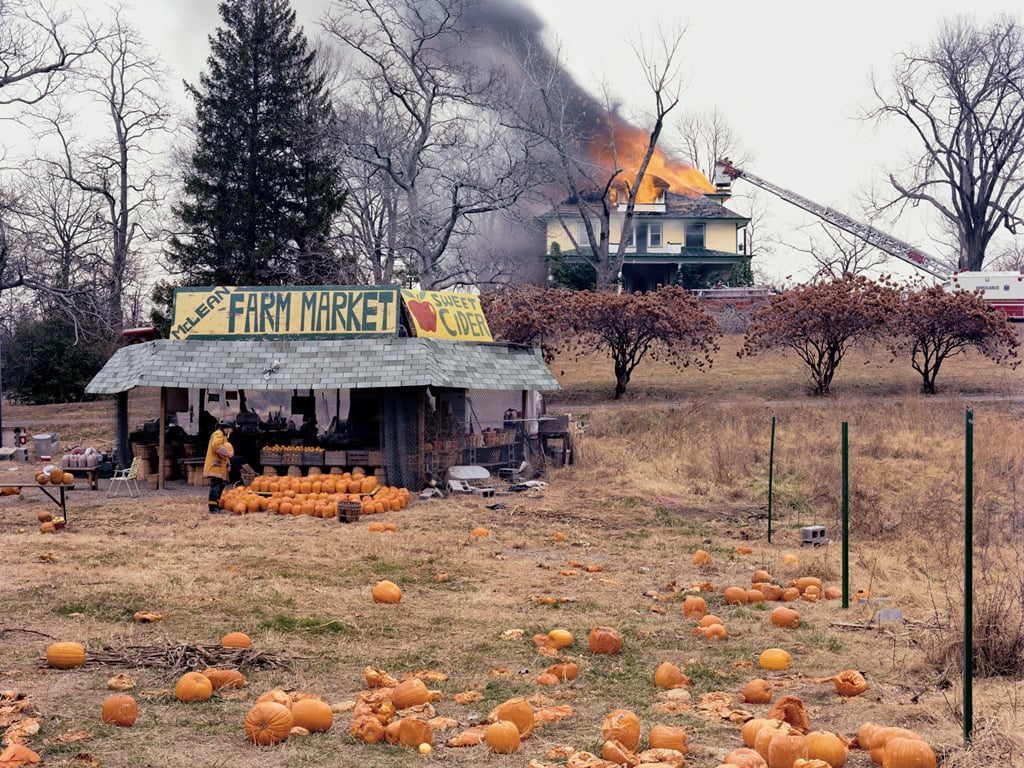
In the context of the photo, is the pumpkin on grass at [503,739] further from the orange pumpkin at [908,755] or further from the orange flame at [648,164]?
the orange flame at [648,164]

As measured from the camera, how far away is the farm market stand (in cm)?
2127

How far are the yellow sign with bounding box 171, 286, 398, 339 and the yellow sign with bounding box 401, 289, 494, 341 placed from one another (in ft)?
1.74

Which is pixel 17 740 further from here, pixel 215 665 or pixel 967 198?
pixel 967 198

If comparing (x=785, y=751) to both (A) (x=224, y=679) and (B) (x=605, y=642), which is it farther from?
(A) (x=224, y=679)

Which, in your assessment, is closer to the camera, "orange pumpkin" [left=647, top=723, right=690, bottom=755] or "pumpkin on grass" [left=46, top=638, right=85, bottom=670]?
"orange pumpkin" [left=647, top=723, right=690, bottom=755]

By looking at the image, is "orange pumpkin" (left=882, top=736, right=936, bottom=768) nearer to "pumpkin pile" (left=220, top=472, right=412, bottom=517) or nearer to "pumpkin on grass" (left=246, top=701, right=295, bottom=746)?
"pumpkin on grass" (left=246, top=701, right=295, bottom=746)

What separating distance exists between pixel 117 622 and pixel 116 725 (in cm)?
334

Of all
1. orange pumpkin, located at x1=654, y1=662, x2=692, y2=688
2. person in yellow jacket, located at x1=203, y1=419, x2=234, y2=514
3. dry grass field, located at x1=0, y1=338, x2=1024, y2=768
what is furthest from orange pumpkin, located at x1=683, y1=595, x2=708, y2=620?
person in yellow jacket, located at x1=203, y1=419, x2=234, y2=514

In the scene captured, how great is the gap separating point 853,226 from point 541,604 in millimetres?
53558

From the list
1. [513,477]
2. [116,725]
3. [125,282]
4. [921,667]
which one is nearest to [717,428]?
[513,477]

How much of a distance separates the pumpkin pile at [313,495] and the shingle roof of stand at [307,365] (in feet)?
6.26

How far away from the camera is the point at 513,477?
22.8 m

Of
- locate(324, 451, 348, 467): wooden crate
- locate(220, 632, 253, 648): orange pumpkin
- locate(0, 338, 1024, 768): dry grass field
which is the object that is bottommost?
locate(0, 338, 1024, 768): dry grass field

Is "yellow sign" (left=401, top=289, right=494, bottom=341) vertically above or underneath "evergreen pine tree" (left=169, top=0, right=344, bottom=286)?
underneath
